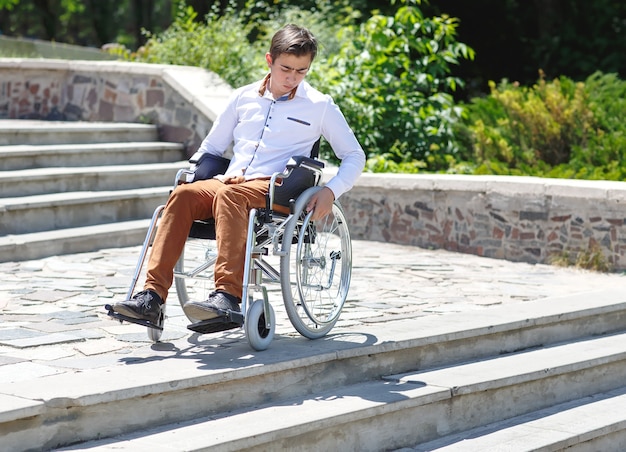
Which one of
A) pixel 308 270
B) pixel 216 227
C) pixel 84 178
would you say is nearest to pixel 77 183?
pixel 84 178

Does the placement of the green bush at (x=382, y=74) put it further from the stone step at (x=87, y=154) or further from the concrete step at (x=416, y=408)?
the concrete step at (x=416, y=408)

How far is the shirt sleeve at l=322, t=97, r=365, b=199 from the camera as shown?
4.52 metres

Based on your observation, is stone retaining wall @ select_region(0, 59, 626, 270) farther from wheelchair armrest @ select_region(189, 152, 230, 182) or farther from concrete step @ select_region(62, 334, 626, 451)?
wheelchair armrest @ select_region(189, 152, 230, 182)

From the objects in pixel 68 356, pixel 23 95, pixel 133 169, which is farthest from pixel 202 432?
pixel 23 95

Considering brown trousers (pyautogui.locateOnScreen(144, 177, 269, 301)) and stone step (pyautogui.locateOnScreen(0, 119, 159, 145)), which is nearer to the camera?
brown trousers (pyautogui.locateOnScreen(144, 177, 269, 301))

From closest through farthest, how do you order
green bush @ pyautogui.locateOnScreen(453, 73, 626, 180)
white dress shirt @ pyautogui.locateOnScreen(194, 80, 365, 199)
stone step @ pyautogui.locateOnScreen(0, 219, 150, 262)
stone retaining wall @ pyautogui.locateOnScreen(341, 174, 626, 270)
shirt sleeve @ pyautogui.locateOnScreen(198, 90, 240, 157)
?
white dress shirt @ pyautogui.locateOnScreen(194, 80, 365, 199), shirt sleeve @ pyautogui.locateOnScreen(198, 90, 240, 157), stone step @ pyautogui.locateOnScreen(0, 219, 150, 262), stone retaining wall @ pyautogui.locateOnScreen(341, 174, 626, 270), green bush @ pyautogui.locateOnScreen(453, 73, 626, 180)

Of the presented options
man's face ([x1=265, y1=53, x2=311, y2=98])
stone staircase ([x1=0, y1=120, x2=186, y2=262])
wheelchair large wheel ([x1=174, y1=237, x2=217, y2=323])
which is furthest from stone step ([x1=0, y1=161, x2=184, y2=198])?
man's face ([x1=265, y1=53, x2=311, y2=98])

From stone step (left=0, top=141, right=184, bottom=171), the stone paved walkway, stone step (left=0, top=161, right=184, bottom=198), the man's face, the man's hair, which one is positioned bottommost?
the stone paved walkway

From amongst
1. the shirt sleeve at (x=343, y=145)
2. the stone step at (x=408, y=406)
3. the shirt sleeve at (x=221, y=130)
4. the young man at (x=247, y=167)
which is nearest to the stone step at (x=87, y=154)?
the shirt sleeve at (x=221, y=130)

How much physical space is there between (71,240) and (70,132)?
1.89 metres

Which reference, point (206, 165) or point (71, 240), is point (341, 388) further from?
point (71, 240)

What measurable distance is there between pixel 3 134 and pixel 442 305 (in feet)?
13.5

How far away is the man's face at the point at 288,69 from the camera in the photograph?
172 inches

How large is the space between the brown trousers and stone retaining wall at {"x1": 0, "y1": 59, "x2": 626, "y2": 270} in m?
3.43
